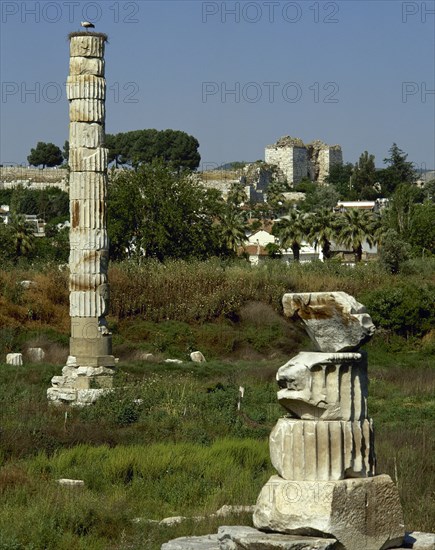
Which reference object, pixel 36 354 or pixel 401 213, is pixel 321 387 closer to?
pixel 36 354

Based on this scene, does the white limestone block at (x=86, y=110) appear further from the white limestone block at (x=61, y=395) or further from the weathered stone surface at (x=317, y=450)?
the weathered stone surface at (x=317, y=450)

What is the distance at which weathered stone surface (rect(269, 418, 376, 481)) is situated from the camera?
828cm

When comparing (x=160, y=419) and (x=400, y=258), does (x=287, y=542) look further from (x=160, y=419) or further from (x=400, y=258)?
(x=400, y=258)

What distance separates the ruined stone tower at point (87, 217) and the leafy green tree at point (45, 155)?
12660 centimetres

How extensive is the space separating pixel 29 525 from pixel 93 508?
2.65ft

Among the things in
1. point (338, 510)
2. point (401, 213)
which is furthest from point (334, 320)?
point (401, 213)

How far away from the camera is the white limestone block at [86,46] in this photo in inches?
904

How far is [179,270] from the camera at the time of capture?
3734cm

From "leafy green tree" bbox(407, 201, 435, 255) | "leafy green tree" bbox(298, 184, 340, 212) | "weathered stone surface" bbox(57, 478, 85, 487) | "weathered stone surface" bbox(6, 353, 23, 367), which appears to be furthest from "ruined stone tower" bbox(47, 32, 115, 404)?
"leafy green tree" bbox(298, 184, 340, 212)

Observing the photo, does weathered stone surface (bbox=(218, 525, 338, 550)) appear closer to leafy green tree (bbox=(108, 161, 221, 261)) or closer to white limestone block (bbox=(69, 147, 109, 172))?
white limestone block (bbox=(69, 147, 109, 172))

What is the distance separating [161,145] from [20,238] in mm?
89377

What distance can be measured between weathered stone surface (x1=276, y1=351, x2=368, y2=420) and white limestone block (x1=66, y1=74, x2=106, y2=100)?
15.4 meters

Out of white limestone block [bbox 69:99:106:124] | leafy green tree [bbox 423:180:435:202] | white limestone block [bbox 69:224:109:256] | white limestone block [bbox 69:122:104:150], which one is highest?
A: leafy green tree [bbox 423:180:435:202]

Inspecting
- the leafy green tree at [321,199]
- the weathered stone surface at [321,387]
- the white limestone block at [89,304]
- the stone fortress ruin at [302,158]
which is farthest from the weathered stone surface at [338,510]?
the stone fortress ruin at [302,158]
